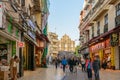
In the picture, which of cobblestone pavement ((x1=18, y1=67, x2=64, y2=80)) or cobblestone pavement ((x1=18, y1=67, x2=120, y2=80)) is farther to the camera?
cobblestone pavement ((x1=18, y1=67, x2=120, y2=80))

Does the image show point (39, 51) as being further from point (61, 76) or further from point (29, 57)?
point (61, 76)

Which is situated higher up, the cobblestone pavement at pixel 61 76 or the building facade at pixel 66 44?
the building facade at pixel 66 44

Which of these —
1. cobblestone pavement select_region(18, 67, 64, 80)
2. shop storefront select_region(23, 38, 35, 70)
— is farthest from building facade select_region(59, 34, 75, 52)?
cobblestone pavement select_region(18, 67, 64, 80)

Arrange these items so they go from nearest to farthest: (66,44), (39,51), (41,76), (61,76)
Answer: (41,76)
(61,76)
(39,51)
(66,44)

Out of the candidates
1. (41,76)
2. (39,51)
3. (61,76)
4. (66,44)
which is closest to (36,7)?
(39,51)

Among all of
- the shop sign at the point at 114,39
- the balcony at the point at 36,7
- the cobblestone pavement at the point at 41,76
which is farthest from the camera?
the balcony at the point at 36,7

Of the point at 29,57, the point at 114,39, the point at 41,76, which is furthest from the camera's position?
the point at 114,39

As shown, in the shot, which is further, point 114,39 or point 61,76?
point 114,39

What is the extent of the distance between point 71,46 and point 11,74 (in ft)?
469

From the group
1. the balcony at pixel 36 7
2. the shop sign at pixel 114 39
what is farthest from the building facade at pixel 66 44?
the shop sign at pixel 114 39

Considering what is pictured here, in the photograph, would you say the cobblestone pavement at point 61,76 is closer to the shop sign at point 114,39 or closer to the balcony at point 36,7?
the shop sign at point 114,39

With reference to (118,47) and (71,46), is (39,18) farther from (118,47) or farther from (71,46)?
(71,46)

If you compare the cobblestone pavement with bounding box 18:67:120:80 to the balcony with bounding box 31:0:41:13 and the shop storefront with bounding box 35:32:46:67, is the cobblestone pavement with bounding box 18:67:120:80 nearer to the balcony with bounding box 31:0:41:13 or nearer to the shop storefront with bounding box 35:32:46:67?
the balcony with bounding box 31:0:41:13

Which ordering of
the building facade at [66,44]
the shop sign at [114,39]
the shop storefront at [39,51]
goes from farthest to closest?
the building facade at [66,44] → the shop storefront at [39,51] → the shop sign at [114,39]
